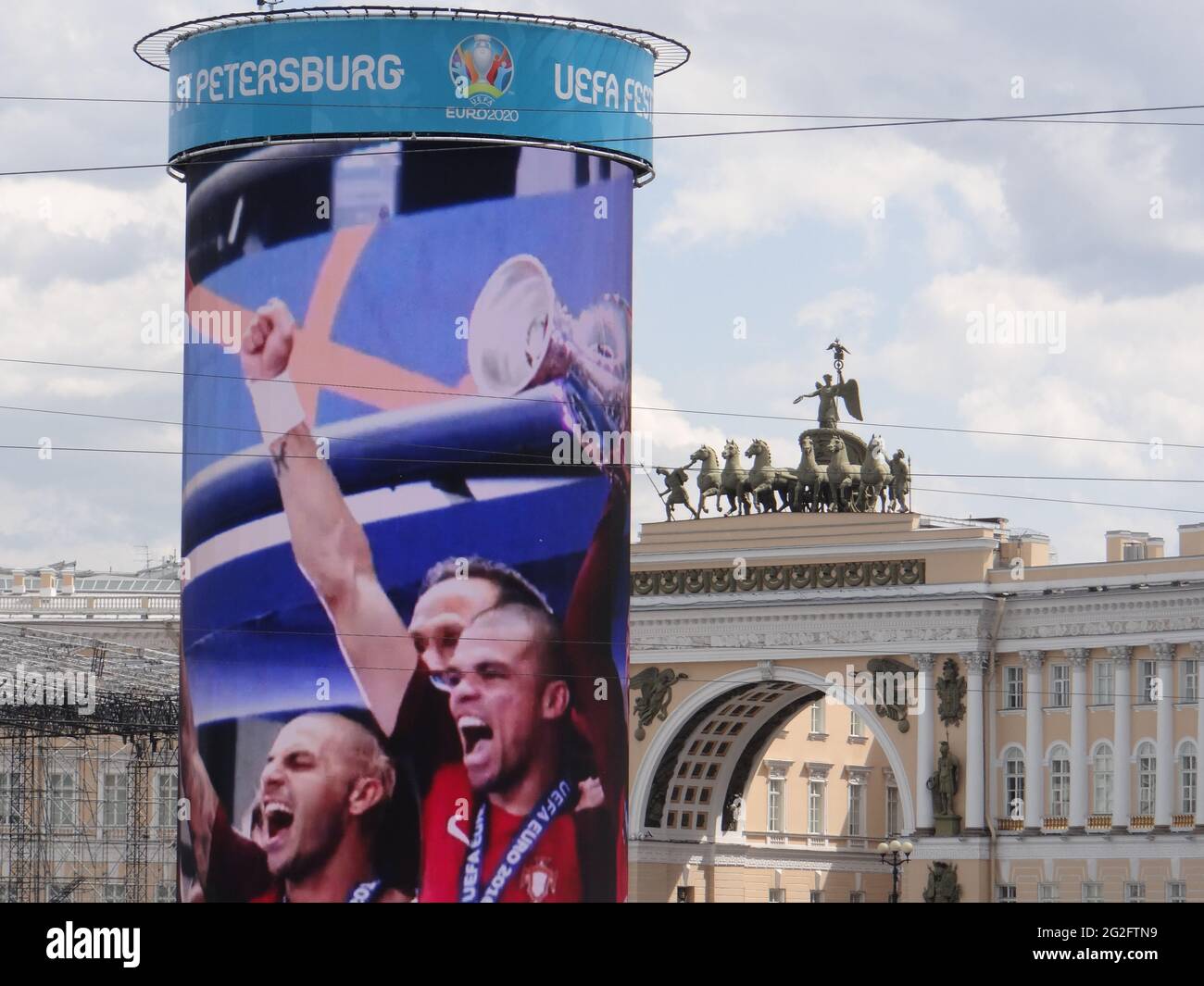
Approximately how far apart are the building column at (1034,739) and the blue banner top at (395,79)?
28.7 metres

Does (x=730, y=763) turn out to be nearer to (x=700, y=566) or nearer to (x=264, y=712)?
(x=700, y=566)

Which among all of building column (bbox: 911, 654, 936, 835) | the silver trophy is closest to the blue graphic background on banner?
the silver trophy

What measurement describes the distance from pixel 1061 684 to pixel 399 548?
96.9 ft

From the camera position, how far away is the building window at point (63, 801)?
288 ft

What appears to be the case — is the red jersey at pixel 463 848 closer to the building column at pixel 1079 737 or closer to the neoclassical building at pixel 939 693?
the neoclassical building at pixel 939 693

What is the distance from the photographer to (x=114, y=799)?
92.1 meters

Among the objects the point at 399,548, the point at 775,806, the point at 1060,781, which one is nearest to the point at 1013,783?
the point at 1060,781

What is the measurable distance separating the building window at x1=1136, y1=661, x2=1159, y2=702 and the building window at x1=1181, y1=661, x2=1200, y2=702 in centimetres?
78

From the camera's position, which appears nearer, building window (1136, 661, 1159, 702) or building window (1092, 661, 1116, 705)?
building window (1136, 661, 1159, 702)

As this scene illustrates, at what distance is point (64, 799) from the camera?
298 feet

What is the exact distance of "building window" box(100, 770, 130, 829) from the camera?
90.1m

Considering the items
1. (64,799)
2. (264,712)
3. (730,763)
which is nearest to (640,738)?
(730,763)

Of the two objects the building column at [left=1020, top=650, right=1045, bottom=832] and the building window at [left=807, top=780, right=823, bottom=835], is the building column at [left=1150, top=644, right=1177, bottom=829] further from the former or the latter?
the building window at [left=807, top=780, right=823, bottom=835]

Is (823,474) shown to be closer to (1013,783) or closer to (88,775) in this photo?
(1013,783)
